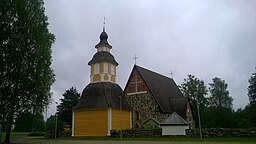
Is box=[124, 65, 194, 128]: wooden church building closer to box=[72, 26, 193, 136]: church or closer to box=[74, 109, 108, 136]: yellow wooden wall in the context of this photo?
box=[72, 26, 193, 136]: church

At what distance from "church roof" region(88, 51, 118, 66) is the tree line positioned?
572 inches

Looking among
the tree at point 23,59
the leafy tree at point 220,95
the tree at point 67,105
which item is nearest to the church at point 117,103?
the tree at point 23,59

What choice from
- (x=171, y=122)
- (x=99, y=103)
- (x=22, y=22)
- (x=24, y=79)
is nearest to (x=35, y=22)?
(x=22, y=22)

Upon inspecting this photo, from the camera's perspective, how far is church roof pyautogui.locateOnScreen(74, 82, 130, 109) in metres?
34.5

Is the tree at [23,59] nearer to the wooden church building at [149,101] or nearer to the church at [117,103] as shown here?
the church at [117,103]

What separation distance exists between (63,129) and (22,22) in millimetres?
19776

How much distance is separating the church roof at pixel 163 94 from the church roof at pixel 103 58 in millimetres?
4122

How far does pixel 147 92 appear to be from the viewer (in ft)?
128

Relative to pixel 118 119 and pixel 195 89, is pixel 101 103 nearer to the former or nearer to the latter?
pixel 118 119

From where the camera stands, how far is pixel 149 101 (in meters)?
38.8

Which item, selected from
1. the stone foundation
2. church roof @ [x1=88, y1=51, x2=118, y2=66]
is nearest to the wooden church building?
church roof @ [x1=88, y1=51, x2=118, y2=66]

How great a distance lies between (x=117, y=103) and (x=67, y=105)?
681 inches

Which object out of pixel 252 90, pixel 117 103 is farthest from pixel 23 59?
pixel 252 90

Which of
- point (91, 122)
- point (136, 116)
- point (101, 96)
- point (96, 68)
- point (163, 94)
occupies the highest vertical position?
point (96, 68)
